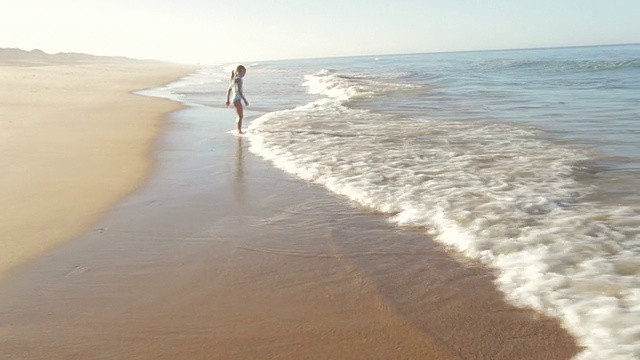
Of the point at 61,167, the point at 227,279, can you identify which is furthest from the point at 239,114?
the point at 227,279

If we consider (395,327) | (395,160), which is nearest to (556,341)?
(395,327)

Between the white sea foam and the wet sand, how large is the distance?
0.81 ft

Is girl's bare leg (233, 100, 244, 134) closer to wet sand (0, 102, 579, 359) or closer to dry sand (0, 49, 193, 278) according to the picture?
dry sand (0, 49, 193, 278)

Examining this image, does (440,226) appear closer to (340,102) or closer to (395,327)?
(395,327)

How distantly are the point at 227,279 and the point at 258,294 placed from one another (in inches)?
12.9

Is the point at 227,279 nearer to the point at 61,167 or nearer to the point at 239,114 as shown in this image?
the point at 61,167

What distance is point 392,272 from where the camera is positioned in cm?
366

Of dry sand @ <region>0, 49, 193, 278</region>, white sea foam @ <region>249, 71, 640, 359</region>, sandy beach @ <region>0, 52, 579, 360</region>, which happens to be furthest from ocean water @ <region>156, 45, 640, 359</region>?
dry sand @ <region>0, 49, 193, 278</region>

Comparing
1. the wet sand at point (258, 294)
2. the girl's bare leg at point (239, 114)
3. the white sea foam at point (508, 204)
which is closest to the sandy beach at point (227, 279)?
the wet sand at point (258, 294)

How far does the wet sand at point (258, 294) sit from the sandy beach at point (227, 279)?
12 millimetres

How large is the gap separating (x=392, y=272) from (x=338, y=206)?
168 centimetres

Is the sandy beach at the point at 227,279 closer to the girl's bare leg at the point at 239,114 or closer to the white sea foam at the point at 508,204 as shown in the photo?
the white sea foam at the point at 508,204

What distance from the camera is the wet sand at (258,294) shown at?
2732 millimetres

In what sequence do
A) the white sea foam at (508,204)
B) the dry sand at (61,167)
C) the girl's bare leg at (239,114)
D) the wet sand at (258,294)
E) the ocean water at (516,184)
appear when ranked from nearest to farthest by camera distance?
the wet sand at (258,294)
the white sea foam at (508,204)
the ocean water at (516,184)
the dry sand at (61,167)
the girl's bare leg at (239,114)
